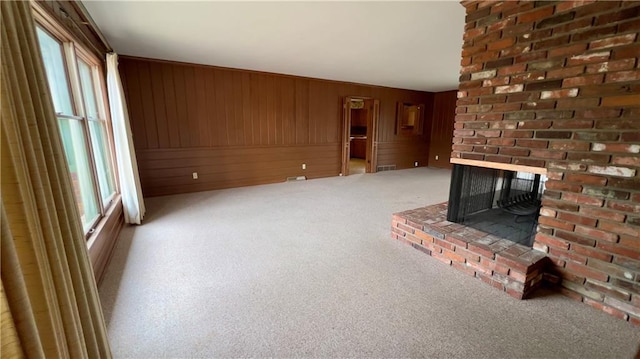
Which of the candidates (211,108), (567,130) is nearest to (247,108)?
(211,108)

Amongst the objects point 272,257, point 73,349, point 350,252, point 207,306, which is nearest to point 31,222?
point 73,349

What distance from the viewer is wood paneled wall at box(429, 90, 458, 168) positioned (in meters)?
7.82

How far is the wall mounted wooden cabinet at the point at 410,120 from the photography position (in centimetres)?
781

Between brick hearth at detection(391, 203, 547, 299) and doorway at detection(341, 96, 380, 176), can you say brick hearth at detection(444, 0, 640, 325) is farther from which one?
doorway at detection(341, 96, 380, 176)

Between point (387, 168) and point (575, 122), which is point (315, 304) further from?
point (387, 168)

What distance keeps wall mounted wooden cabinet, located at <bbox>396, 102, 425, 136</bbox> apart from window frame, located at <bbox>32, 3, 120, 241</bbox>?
260 inches

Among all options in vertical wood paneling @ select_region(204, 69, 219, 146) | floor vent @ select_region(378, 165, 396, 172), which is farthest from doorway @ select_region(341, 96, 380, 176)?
vertical wood paneling @ select_region(204, 69, 219, 146)

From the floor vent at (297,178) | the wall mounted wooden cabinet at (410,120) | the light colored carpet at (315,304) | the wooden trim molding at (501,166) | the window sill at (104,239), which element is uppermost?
the wall mounted wooden cabinet at (410,120)

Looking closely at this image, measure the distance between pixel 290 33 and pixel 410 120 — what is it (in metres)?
5.87

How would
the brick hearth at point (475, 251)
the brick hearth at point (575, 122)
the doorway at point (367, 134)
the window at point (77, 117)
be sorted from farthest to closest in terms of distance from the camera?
the doorway at point (367, 134) < the window at point (77, 117) < the brick hearth at point (475, 251) < the brick hearth at point (575, 122)

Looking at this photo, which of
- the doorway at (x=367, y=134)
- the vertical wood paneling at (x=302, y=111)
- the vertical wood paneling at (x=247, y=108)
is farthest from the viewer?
the doorway at (x=367, y=134)

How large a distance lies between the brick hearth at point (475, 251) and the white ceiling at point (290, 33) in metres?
2.04

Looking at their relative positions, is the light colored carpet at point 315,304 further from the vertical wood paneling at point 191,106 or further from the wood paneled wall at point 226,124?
the vertical wood paneling at point 191,106

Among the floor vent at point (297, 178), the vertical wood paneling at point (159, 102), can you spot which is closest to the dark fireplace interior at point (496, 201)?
the floor vent at point (297, 178)
